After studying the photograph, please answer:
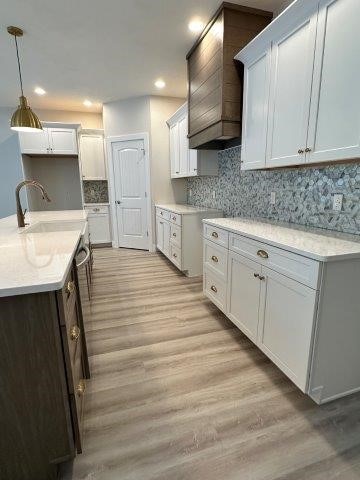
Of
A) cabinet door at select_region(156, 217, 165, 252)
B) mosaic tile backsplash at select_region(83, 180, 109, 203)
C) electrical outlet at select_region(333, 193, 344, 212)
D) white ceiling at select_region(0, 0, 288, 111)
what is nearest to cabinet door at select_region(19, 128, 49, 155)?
white ceiling at select_region(0, 0, 288, 111)

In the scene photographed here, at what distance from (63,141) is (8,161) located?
3.99 feet

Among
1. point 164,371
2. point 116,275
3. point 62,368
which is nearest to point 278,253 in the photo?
point 164,371

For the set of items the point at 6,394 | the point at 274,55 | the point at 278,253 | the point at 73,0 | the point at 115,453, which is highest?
the point at 73,0

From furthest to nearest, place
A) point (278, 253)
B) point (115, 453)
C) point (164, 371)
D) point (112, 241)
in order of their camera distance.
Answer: point (112, 241) → point (164, 371) → point (278, 253) → point (115, 453)

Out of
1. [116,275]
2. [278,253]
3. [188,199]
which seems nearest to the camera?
[278,253]

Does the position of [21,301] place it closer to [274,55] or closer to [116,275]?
[274,55]

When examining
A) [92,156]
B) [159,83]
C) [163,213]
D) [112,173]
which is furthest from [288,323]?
[92,156]

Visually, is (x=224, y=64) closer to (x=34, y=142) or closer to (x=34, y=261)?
(x=34, y=261)

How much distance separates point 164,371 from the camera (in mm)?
1782

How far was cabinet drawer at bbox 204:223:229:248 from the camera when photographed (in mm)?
2197

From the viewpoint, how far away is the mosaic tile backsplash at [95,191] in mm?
5348

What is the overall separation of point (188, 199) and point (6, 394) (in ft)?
13.7

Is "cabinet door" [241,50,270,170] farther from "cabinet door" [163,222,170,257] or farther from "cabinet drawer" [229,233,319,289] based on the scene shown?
"cabinet door" [163,222,170,257]

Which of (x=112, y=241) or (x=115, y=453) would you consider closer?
(x=115, y=453)
